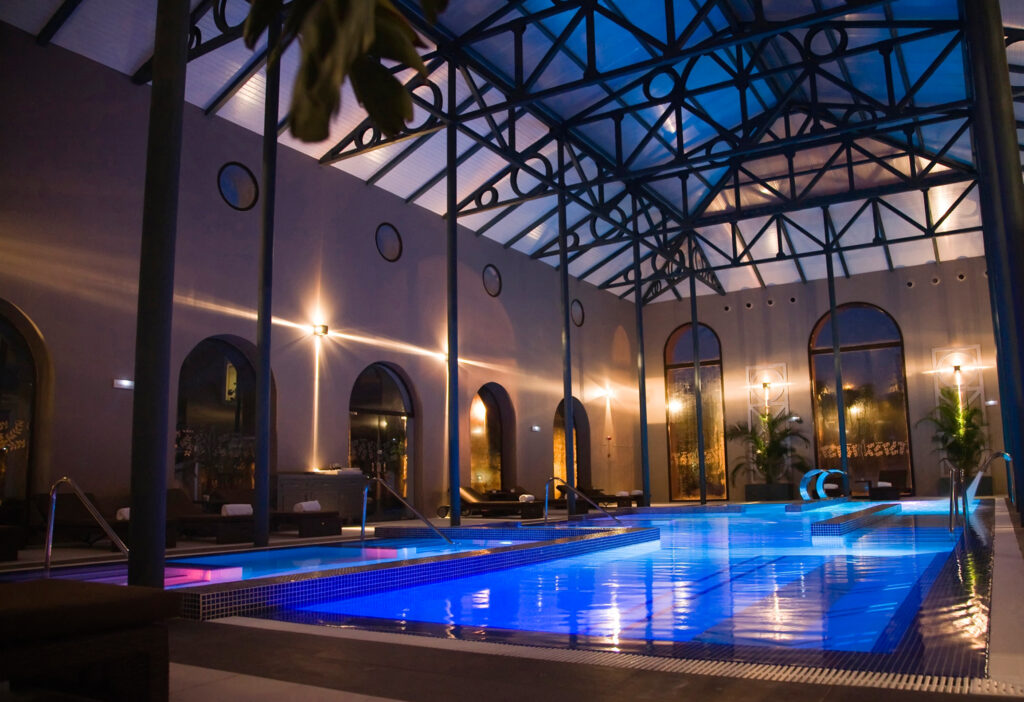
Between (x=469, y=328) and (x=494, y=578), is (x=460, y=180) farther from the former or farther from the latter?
(x=494, y=578)

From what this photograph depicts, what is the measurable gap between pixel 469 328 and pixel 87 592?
13.7m

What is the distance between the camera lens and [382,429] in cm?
1405

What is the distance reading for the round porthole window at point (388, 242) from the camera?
14091 millimetres

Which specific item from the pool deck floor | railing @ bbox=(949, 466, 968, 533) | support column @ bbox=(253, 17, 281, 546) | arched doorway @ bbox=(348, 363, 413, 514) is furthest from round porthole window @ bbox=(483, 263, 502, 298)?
the pool deck floor

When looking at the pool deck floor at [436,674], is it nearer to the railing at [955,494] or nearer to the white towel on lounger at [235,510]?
the railing at [955,494]

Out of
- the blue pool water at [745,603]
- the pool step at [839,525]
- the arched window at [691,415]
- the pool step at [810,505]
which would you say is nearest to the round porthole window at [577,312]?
the arched window at [691,415]

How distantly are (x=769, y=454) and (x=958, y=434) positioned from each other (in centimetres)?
411

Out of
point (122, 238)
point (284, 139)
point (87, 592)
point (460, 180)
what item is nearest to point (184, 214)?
point (122, 238)

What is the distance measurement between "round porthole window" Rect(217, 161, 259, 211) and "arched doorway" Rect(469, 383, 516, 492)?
6345 mm

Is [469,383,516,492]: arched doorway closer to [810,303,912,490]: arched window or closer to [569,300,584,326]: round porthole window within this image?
[569,300,584,326]: round porthole window

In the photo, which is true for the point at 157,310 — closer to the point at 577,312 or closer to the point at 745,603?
the point at 745,603

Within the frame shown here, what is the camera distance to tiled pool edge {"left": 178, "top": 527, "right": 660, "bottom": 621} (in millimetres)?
4453

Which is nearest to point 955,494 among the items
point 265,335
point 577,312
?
point 265,335

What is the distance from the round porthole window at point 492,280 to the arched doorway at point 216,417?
613 cm
